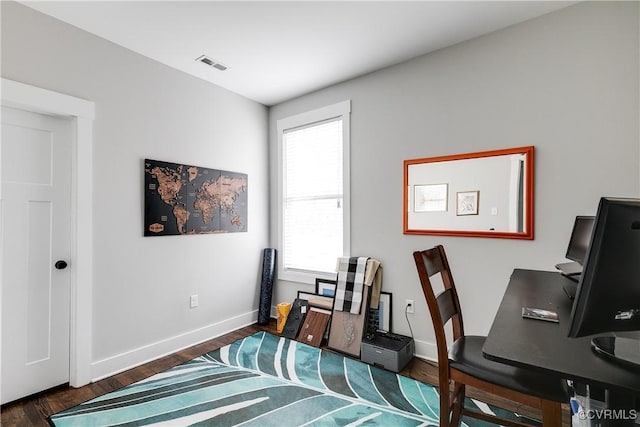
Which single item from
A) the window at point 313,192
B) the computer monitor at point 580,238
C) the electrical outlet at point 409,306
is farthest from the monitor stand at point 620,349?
the window at point 313,192

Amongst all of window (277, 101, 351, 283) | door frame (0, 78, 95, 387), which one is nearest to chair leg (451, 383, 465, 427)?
window (277, 101, 351, 283)

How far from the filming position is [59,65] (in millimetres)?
2219

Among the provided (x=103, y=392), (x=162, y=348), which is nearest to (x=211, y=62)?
(x=162, y=348)

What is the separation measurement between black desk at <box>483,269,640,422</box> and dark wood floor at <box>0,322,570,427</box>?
128 cm

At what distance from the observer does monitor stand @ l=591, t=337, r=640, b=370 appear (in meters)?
0.84

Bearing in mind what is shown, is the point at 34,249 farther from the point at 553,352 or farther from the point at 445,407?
the point at 553,352

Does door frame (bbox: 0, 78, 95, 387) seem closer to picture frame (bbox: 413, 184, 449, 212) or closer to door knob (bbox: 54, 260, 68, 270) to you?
door knob (bbox: 54, 260, 68, 270)

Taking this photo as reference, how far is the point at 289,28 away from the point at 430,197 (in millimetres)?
1787

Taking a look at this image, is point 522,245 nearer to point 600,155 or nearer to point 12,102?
point 600,155

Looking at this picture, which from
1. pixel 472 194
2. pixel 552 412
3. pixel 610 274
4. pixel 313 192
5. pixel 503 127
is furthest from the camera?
pixel 313 192

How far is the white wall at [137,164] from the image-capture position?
2.22 meters

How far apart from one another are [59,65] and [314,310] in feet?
9.68

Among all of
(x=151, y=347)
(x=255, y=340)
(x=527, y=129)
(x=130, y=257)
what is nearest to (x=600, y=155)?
(x=527, y=129)

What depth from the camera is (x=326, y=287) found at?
3.36 m
